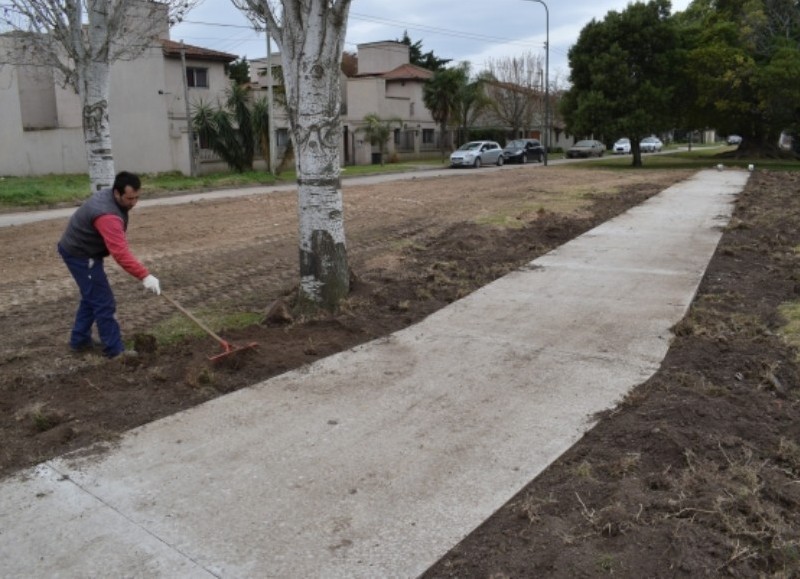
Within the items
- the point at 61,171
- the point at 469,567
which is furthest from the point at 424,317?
the point at 61,171

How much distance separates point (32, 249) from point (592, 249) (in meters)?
8.87

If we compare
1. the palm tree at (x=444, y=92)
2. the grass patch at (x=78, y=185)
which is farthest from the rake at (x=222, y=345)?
the palm tree at (x=444, y=92)

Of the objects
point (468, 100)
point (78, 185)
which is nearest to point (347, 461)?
point (78, 185)

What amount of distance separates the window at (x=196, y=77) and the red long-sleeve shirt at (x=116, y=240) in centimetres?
3045

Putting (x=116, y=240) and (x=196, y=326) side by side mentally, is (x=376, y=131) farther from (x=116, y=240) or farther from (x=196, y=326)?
(x=116, y=240)

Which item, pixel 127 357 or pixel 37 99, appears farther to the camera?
pixel 37 99

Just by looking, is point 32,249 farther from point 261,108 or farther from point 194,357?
point 261,108

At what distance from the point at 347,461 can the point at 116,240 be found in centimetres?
265

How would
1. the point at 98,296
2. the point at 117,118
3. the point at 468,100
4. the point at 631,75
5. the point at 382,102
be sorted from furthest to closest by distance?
the point at 468,100 < the point at 382,102 < the point at 631,75 < the point at 117,118 < the point at 98,296

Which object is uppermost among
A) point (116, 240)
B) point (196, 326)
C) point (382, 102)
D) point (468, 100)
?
point (468, 100)

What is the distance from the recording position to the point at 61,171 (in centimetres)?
2914

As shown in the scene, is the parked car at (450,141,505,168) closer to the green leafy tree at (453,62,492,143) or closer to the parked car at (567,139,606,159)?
the green leafy tree at (453,62,492,143)

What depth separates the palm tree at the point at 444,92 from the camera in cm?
4500

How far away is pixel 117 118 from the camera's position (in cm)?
3009
